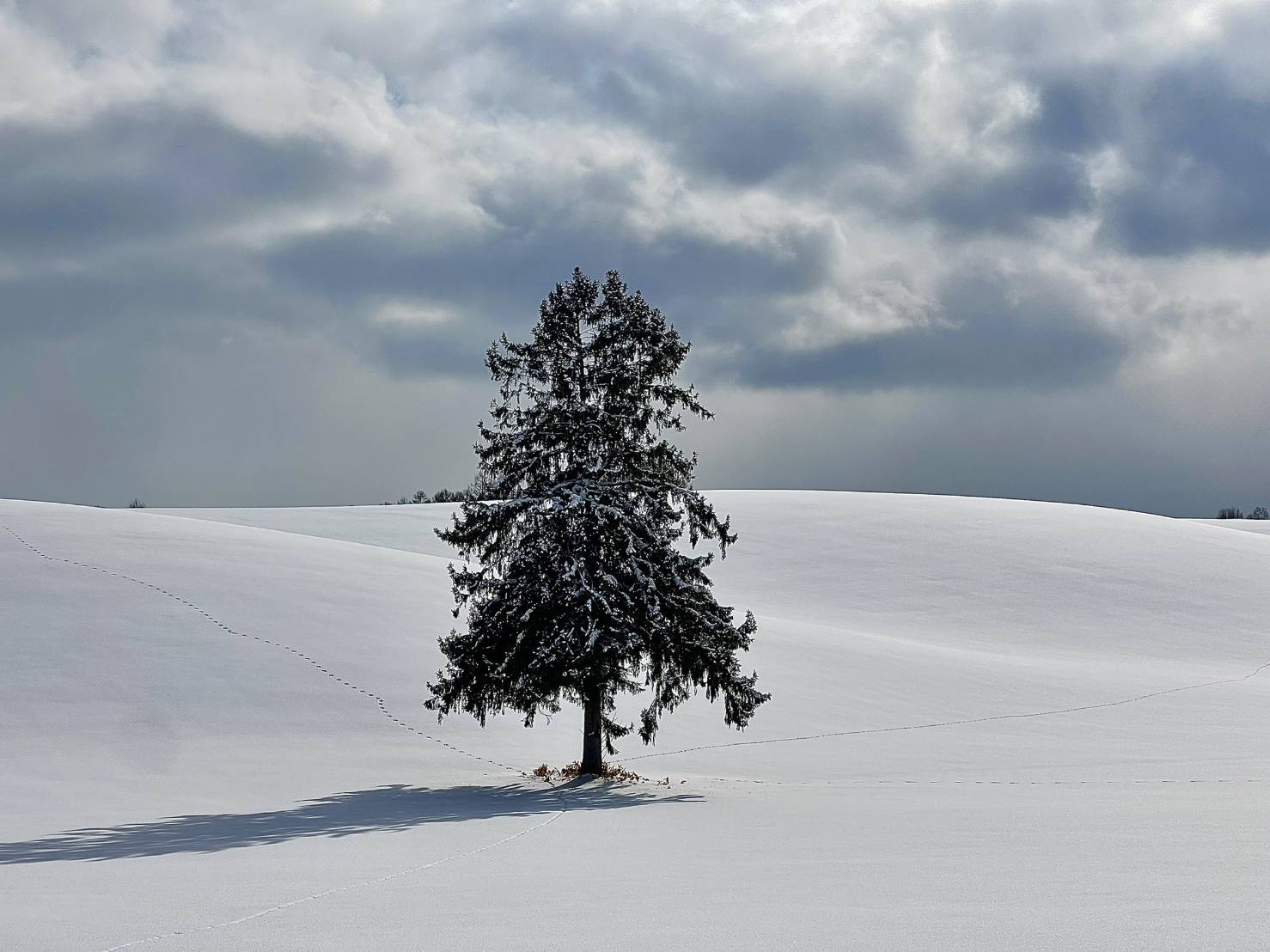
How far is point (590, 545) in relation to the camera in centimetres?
1903

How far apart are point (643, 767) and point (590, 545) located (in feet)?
Result: 17.5

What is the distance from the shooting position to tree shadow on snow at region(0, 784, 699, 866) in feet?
43.7

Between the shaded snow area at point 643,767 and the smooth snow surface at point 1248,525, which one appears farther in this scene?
the smooth snow surface at point 1248,525

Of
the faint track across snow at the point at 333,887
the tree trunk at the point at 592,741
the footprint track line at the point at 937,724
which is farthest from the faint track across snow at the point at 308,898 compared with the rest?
the footprint track line at the point at 937,724

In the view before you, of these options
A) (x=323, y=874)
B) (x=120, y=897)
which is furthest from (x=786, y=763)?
(x=120, y=897)

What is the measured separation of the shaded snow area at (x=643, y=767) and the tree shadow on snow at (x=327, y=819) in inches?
3.8

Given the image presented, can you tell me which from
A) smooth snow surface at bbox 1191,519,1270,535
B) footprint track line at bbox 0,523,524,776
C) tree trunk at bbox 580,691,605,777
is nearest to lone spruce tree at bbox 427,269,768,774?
tree trunk at bbox 580,691,605,777

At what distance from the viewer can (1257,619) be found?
43.0m

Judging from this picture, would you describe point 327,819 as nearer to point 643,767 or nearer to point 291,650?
point 643,767

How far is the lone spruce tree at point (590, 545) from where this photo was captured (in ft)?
60.3

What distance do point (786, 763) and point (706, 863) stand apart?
11.8 meters

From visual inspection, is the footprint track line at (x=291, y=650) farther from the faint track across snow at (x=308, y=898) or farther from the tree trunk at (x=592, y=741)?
the faint track across snow at (x=308, y=898)

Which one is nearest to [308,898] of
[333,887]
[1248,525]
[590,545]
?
[333,887]

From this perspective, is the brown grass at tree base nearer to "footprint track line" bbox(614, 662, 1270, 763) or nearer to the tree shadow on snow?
the tree shadow on snow
